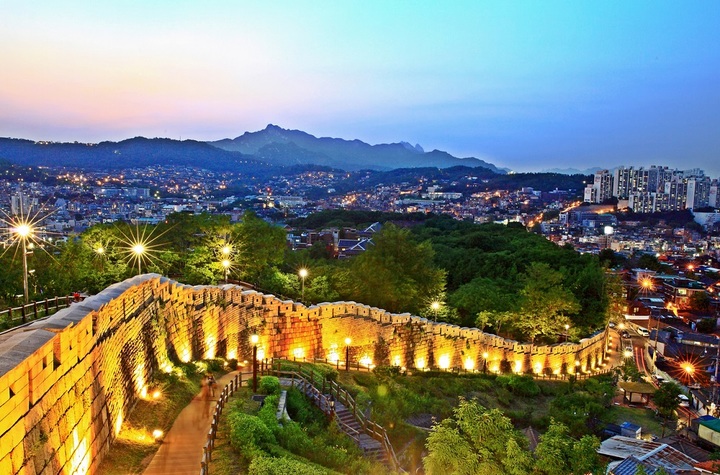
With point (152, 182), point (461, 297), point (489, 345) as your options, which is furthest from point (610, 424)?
point (152, 182)

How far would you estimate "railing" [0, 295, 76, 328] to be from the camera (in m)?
12.1

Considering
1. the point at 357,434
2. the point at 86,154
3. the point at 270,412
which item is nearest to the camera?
the point at 270,412

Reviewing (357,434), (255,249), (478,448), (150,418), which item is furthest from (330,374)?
(255,249)

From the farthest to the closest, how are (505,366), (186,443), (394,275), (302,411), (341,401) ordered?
1. (505,366)
2. (394,275)
3. (341,401)
4. (302,411)
5. (186,443)

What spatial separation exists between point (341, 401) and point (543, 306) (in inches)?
656

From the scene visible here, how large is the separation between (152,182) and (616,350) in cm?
13844

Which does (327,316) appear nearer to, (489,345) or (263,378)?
(263,378)

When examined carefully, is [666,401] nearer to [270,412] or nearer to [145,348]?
[270,412]

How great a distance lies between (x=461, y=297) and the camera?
1104 inches

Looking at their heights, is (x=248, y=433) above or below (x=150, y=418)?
above

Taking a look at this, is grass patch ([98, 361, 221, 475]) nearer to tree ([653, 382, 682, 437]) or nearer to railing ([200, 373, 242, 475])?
railing ([200, 373, 242, 475])

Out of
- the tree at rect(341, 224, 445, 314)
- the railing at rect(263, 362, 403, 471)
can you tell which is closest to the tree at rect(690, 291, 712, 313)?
the tree at rect(341, 224, 445, 314)

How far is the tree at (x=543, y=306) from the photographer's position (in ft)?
89.8

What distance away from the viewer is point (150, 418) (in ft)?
35.1
